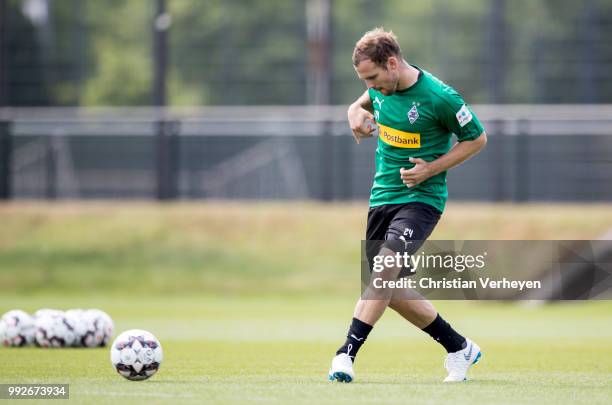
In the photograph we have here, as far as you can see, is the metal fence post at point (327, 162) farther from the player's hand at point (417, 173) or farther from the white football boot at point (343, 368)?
the white football boot at point (343, 368)

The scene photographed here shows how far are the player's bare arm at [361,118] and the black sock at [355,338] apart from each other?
4.09 ft

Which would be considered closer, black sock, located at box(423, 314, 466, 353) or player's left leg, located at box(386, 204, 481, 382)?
player's left leg, located at box(386, 204, 481, 382)

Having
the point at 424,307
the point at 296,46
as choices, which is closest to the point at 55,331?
the point at 424,307

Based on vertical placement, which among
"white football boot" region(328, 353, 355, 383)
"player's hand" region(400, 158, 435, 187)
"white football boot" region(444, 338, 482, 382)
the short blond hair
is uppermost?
the short blond hair

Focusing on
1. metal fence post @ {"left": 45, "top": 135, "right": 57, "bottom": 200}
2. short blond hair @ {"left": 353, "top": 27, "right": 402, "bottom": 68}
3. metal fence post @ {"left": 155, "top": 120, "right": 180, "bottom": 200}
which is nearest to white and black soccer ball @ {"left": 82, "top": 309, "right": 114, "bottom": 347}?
short blond hair @ {"left": 353, "top": 27, "right": 402, "bottom": 68}

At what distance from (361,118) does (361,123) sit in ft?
0.17

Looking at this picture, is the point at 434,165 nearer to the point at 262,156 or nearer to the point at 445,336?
the point at 445,336

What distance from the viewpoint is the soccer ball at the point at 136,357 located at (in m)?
7.86

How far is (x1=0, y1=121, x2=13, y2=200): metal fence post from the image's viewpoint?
22.0 metres

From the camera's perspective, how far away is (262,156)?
72.4 feet

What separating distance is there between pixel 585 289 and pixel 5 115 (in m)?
11.7

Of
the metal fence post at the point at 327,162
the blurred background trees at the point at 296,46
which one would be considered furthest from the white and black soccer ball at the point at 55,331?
the blurred background trees at the point at 296,46

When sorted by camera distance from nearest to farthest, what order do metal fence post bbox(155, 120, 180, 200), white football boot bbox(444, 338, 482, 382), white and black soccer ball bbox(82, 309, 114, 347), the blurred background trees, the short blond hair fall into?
the short blond hair
white football boot bbox(444, 338, 482, 382)
white and black soccer ball bbox(82, 309, 114, 347)
metal fence post bbox(155, 120, 180, 200)
the blurred background trees

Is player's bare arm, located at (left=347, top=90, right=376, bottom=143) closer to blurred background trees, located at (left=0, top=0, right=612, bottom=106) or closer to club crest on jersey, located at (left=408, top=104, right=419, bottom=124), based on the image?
club crest on jersey, located at (left=408, top=104, right=419, bottom=124)
